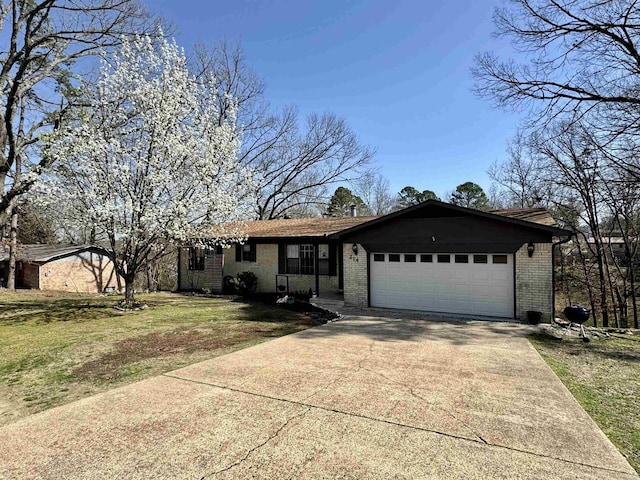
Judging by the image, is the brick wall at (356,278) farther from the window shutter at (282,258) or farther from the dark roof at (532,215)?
the dark roof at (532,215)

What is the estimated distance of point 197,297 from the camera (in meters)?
16.6

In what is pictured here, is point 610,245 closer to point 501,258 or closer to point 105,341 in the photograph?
point 501,258

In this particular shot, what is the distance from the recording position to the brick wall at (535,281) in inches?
389

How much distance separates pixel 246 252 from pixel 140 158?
23.3 feet

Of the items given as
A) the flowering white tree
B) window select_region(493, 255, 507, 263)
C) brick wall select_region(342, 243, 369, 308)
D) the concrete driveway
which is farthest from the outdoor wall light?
the flowering white tree

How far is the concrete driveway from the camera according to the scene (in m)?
3.17

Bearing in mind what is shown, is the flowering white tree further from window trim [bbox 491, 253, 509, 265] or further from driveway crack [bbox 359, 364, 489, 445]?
window trim [bbox 491, 253, 509, 265]

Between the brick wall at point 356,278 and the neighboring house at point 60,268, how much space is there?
16.8 metres

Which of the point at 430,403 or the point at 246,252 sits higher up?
the point at 246,252

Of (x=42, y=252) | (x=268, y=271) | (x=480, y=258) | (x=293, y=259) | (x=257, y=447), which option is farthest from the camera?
(x=42, y=252)

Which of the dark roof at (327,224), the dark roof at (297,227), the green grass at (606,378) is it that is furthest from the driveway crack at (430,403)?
the dark roof at (297,227)

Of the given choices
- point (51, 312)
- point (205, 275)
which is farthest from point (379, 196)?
point (51, 312)

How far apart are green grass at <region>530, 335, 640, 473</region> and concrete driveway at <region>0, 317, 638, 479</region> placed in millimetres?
215

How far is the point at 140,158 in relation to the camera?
11.8 m
